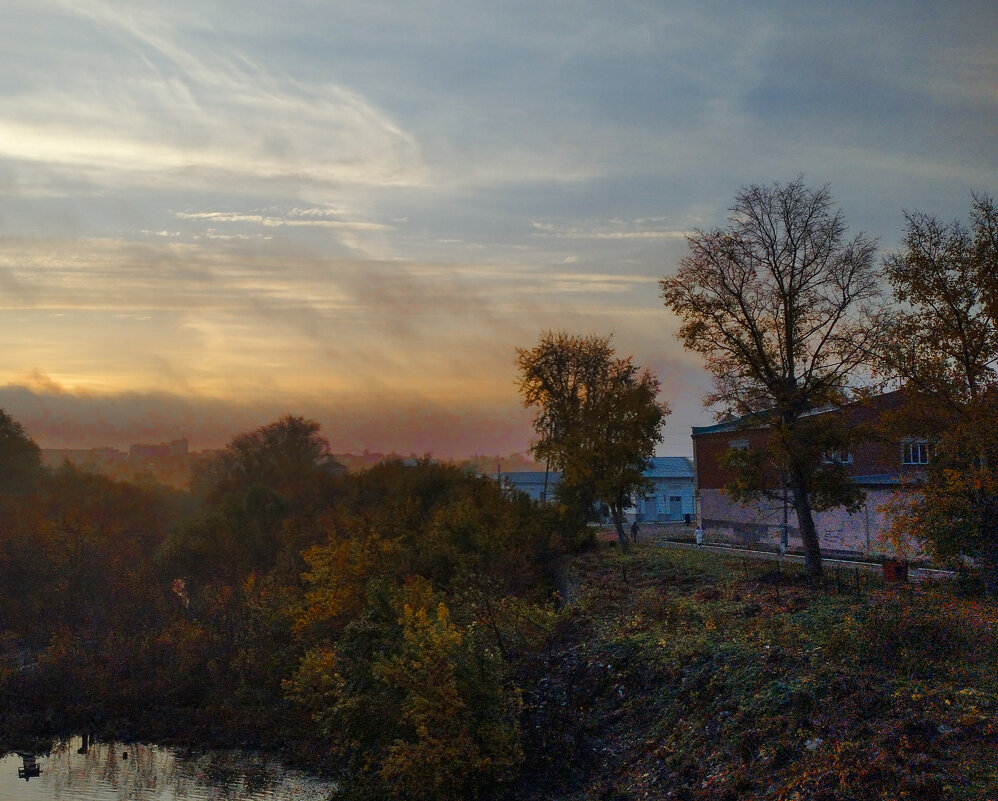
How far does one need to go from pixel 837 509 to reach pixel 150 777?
107ft

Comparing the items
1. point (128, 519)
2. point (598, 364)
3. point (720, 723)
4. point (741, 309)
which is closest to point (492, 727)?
point (720, 723)

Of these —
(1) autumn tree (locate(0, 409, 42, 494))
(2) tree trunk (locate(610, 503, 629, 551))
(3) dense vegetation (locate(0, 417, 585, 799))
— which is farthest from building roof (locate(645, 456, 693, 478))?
(1) autumn tree (locate(0, 409, 42, 494))

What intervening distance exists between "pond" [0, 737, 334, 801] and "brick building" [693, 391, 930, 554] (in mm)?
17561

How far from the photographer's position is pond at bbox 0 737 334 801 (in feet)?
87.7

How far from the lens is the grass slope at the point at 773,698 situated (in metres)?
12.6

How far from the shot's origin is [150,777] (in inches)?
1144

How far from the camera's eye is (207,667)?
37.6 m

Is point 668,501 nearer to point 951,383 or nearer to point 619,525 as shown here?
point 619,525

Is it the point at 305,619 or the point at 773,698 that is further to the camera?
the point at 305,619

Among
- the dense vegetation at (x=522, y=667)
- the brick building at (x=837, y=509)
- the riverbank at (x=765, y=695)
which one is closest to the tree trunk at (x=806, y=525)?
the brick building at (x=837, y=509)

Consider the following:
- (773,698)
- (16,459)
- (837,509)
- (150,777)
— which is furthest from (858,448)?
(16,459)

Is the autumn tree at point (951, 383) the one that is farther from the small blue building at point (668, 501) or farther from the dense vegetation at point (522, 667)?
the small blue building at point (668, 501)

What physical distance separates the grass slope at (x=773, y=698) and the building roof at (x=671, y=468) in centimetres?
7371

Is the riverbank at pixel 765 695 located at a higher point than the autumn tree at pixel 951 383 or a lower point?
lower
